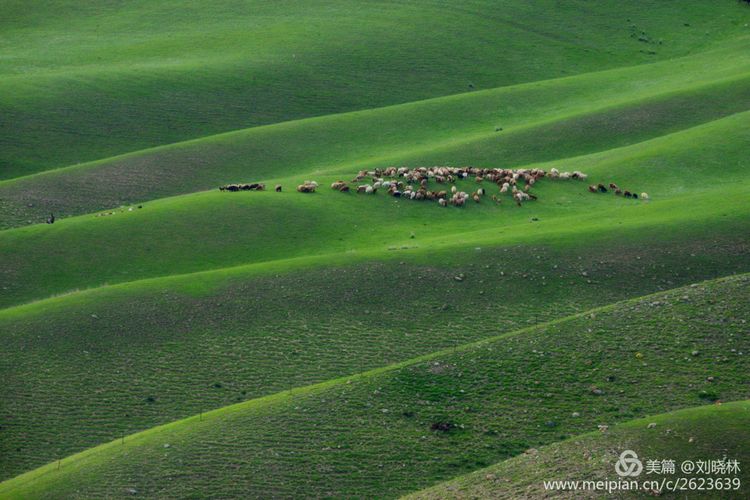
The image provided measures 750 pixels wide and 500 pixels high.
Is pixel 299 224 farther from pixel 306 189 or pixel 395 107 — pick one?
pixel 395 107

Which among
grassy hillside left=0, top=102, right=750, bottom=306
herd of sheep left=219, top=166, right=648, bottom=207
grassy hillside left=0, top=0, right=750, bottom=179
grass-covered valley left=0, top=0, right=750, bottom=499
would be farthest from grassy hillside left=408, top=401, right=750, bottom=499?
grassy hillside left=0, top=0, right=750, bottom=179

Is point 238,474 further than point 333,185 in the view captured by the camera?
No

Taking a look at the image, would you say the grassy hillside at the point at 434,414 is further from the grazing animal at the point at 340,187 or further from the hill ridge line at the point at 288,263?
the grazing animal at the point at 340,187

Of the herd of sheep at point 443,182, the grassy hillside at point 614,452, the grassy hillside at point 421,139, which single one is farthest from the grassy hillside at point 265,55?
the grassy hillside at point 614,452

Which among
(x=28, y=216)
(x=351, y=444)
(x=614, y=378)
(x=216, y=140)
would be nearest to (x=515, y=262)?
(x=614, y=378)

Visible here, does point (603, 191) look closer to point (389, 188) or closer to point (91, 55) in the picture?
point (389, 188)

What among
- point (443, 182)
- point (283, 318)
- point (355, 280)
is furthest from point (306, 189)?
point (283, 318)
